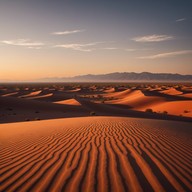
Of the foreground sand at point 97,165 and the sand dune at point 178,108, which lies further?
the sand dune at point 178,108

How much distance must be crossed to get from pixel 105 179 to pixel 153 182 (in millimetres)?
824

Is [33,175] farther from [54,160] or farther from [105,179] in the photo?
[105,179]

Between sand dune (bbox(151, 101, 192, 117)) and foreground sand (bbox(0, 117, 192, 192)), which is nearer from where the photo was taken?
foreground sand (bbox(0, 117, 192, 192))

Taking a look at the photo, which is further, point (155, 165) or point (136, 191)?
point (155, 165)

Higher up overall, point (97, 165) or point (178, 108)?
point (97, 165)

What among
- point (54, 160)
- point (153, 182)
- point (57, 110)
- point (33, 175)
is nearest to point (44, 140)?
point (54, 160)

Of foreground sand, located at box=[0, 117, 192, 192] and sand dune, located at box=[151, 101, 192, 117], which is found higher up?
foreground sand, located at box=[0, 117, 192, 192]

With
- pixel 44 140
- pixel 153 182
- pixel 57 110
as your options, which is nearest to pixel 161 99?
pixel 57 110

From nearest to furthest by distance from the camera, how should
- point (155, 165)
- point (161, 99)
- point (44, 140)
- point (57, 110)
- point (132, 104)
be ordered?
1. point (155, 165)
2. point (44, 140)
3. point (57, 110)
4. point (132, 104)
5. point (161, 99)

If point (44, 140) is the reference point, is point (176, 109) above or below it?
below

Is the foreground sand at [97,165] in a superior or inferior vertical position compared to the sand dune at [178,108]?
superior

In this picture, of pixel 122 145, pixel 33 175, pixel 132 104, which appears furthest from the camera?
pixel 132 104

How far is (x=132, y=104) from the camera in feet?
108

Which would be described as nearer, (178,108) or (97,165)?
(97,165)
